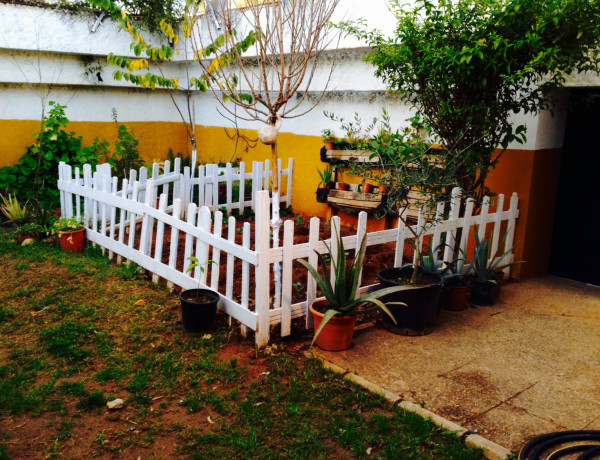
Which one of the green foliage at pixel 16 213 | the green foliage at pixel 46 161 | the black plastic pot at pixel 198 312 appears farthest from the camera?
the green foliage at pixel 46 161

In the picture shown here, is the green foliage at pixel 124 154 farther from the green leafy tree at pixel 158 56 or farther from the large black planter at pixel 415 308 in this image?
the large black planter at pixel 415 308

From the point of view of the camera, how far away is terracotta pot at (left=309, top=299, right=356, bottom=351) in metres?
4.34

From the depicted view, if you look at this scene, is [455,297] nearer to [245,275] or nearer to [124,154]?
[245,275]

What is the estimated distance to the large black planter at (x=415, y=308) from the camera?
4.60 meters

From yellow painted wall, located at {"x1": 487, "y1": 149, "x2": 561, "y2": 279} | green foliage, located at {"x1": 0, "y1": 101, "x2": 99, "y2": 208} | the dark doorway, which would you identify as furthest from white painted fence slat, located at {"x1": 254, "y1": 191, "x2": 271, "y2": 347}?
green foliage, located at {"x1": 0, "y1": 101, "x2": 99, "y2": 208}

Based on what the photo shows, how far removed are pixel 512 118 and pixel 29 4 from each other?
823 centimetres

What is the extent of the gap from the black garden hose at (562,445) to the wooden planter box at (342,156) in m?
4.93

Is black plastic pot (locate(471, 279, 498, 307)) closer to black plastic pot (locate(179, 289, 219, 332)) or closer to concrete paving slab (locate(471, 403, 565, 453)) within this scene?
concrete paving slab (locate(471, 403, 565, 453))

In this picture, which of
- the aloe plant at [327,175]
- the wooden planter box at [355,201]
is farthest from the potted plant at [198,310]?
the aloe plant at [327,175]

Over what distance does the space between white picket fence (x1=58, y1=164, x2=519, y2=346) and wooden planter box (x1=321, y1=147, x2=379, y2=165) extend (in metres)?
1.92

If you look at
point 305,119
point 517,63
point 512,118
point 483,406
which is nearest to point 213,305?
point 483,406

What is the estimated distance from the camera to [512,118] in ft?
20.0

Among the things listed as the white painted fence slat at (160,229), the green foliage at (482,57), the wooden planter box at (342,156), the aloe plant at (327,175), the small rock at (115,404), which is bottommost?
the small rock at (115,404)

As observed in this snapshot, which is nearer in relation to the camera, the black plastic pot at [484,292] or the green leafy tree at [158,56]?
the black plastic pot at [484,292]
